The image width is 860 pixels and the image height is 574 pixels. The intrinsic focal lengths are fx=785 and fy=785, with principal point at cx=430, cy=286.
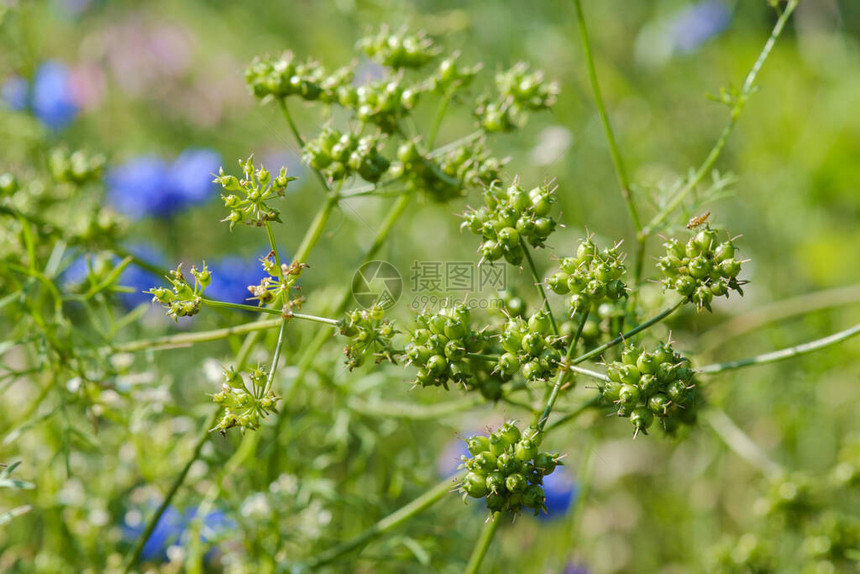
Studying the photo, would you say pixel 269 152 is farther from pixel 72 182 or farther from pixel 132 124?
pixel 72 182

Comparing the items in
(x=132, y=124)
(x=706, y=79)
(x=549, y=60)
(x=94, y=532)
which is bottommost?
(x=94, y=532)

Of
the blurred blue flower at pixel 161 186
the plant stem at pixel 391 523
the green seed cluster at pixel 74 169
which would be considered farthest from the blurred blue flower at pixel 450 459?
the green seed cluster at pixel 74 169

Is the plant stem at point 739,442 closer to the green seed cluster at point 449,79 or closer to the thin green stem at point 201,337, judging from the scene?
the green seed cluster at point 449,79

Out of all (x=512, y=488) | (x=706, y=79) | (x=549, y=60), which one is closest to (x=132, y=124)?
(x=549, y=60)

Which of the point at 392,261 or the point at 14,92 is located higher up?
the point at 14,92

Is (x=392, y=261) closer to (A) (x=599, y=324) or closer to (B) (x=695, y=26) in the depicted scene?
(A) (x=599, y=324)

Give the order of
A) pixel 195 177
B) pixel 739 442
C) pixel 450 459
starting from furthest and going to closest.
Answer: pixel 195 177
pixel 450 459
pixel 739 442

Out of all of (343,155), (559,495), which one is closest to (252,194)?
(343,155)

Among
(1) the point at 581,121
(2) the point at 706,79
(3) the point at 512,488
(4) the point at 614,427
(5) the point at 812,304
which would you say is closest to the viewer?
(3) the point at 512,488
